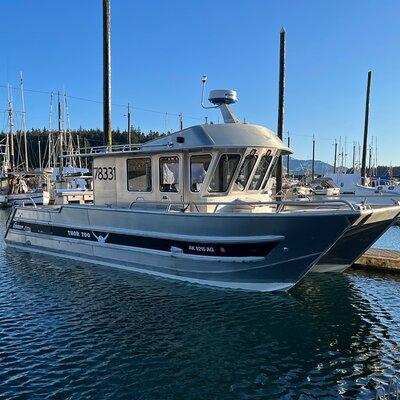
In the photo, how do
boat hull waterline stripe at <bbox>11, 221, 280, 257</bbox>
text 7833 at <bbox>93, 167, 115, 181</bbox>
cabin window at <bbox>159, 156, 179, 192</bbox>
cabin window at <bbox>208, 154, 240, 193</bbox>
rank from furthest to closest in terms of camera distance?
text 7833 at <bbox>93, 167, 115, 181</bbox>
cabin window at <bbox>159, 156, 179, 192</bbox>
cabin window at <bbox>208, 154, 240, 193</bbox>
boat hull waterline stripe at <bbox>11, 221, 280, 257</bbox>

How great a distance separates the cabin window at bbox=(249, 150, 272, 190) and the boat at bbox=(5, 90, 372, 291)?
29 mm

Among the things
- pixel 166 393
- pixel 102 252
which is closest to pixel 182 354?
pixel 166 393

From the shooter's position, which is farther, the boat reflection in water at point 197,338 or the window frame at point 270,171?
the window frame at point 270,171

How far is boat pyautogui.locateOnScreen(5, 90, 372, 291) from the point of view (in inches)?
342

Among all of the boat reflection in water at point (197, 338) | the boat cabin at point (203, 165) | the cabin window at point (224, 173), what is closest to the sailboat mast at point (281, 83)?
the boat cabin at point (203, 165)

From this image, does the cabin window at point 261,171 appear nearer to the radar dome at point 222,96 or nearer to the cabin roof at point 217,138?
the cabin roof at point 217,138

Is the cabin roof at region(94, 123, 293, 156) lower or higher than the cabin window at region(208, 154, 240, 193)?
higher

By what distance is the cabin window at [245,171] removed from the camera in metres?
10.3

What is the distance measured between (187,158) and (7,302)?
16.7 feet

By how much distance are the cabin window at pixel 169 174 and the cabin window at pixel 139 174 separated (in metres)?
0.45

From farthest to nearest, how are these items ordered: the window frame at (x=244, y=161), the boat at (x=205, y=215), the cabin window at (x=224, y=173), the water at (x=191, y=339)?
the window frame at (x=244, y=161)
the cabin window at (x=224, y=173)
the boat at (x=205, y=215)
the water at (x=191, y=339)

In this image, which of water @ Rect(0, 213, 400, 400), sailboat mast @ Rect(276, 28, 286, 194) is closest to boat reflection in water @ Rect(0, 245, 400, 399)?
water @ Rect(0, 213, 400, 400)

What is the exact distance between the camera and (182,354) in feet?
21.7

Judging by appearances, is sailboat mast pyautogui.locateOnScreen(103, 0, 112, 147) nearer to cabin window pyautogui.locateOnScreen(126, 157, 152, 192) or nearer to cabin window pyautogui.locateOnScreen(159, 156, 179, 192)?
cabin window pyautogui.locateOnScreen(126, 157, 152, 192)
